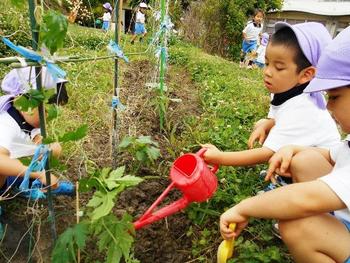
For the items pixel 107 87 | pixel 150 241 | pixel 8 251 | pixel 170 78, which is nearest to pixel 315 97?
pixel 150 241

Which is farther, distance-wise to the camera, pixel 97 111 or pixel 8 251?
pixel 97 111

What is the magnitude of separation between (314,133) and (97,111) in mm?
1752

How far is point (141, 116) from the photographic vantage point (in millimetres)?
2834

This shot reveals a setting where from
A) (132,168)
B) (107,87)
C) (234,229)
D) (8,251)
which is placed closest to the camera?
(234,229)

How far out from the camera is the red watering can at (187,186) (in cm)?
132

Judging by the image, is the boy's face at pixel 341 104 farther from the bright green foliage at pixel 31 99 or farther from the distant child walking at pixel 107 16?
the distant child walking at pixel 107 16

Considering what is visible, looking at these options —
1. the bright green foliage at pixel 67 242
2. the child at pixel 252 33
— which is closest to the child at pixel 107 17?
the bright green foliage at pixel 67 242

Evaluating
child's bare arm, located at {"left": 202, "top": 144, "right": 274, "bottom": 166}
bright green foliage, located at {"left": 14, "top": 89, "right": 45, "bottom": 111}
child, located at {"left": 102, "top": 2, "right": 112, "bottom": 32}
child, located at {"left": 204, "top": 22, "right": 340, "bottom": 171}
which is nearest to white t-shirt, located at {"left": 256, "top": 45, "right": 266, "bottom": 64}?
child, located at {"left": 102, "top": 2, "right": 112, "bottom": 32}

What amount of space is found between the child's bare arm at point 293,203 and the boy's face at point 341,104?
0.21m

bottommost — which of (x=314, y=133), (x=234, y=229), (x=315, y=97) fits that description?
(x=234, y=229)

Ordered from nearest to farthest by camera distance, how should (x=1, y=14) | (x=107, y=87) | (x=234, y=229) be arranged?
(x=234, y=229), (x=107, y=87), (x=1, y=14)

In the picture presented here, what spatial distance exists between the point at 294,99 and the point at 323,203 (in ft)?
2.11

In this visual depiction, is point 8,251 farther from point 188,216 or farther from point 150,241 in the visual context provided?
point 188,216

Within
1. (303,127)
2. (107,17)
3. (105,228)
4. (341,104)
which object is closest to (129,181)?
(105,228)
